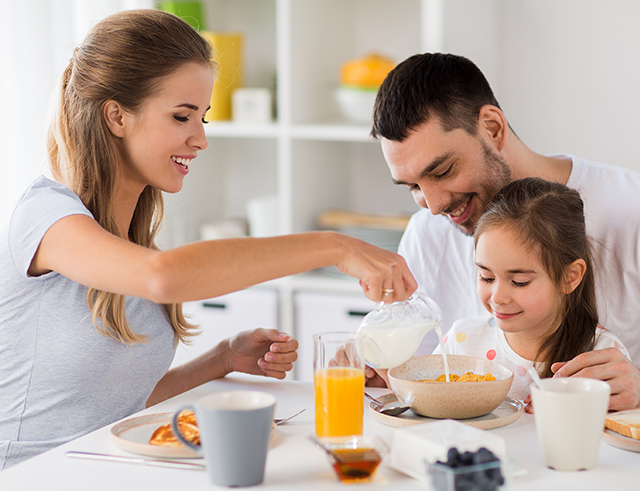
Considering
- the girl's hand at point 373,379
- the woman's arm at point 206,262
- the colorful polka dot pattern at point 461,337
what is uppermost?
the woman's arm at point 206,262

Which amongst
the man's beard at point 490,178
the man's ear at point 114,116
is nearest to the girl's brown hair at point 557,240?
the man's beard at point 490,178

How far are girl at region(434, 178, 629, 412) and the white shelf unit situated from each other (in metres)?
1.03

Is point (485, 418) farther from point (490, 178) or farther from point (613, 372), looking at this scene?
point (490, 178)

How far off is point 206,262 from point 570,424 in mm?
534

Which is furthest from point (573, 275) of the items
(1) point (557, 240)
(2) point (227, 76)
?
(2) point (227, 76)

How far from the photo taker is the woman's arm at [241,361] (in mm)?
1463

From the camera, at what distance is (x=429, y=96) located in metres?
1.65

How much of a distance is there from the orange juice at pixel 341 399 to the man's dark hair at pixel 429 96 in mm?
757

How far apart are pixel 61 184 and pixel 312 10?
5.31ft

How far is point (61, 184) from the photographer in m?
1.37

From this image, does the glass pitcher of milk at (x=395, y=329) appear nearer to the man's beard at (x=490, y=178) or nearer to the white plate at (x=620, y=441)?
the white plate at (x=620, y=441)

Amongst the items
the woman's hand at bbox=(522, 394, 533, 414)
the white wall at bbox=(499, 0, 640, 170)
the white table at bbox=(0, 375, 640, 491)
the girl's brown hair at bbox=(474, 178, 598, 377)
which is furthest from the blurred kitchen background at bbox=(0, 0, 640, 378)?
the white table at bbox=(0, 375, 640, 491)

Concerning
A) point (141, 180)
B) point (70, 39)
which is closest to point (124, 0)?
point (70, 39)

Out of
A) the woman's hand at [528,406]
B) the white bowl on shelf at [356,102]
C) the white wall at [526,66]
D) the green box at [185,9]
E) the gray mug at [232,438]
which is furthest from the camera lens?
the green box at [185,9]
